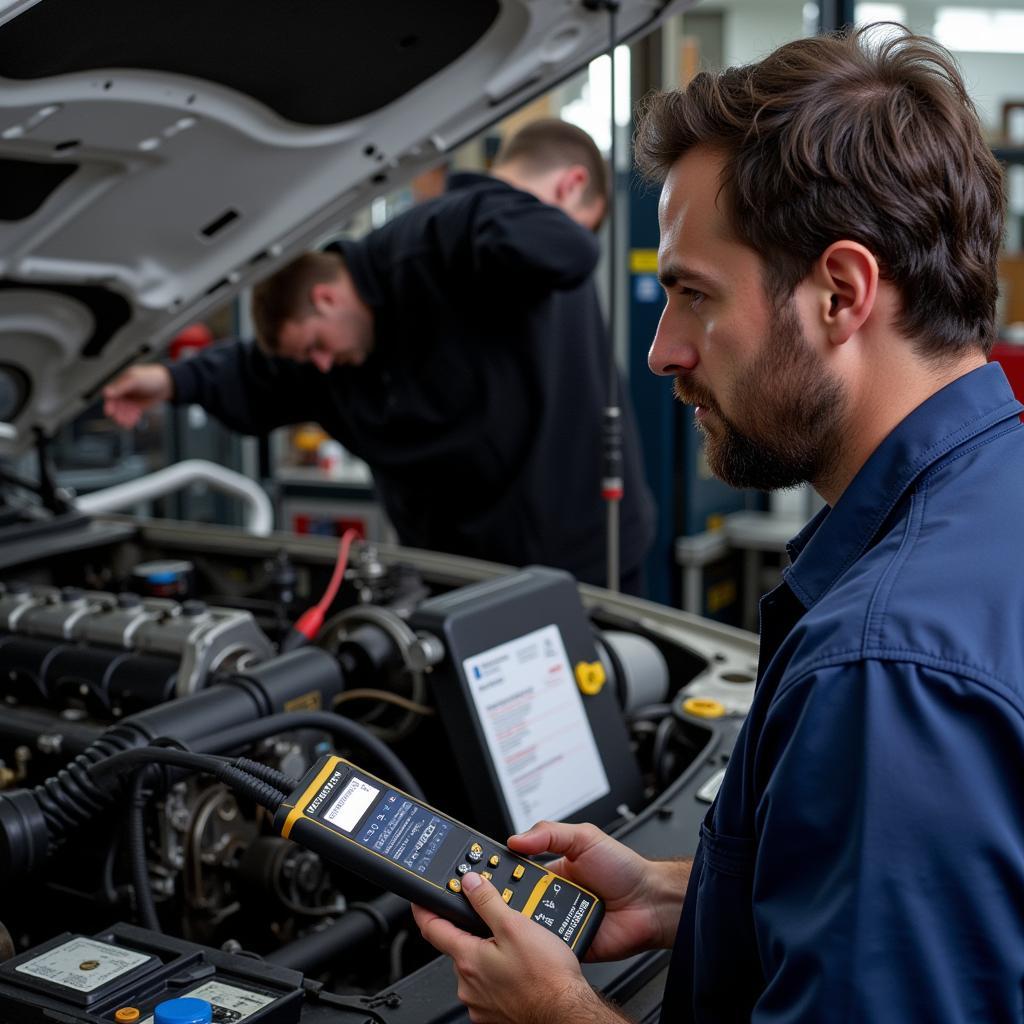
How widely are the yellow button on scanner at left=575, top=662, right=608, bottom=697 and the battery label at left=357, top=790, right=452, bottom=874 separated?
1.48 ft

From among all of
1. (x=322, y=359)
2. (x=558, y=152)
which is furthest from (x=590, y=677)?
(x=558, y=152)

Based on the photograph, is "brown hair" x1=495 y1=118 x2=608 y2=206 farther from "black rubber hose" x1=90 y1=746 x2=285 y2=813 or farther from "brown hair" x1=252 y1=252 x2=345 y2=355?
"black rubber hose" x1=90 y1=746 x2=285 y2=813

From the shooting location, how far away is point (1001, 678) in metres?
0.66

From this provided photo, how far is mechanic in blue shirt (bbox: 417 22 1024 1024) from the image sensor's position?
25.4 inches

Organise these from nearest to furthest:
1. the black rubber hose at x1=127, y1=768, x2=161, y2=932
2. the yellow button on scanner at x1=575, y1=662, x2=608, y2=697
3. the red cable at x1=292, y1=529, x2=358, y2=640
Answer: the black rubber hose at x1=127, y1=768, x2=161, y2=932, the yellow button on scanner at x1=575, y1=662, x2=608, y2=697, the red cable at x1=292, y1=529, x2=358, y2=640

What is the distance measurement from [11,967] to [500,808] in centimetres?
51

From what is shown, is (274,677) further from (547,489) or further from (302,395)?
(302,395)

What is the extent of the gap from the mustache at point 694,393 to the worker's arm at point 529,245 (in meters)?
1.31

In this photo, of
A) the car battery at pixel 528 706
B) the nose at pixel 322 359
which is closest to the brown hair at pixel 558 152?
the nose at pixel 322 359

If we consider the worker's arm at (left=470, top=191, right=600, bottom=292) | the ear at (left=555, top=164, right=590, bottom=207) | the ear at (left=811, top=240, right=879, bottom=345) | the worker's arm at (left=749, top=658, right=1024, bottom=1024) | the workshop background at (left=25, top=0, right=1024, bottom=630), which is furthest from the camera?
the workshop background at (left=25, top=0, right=1024, bottom=630)

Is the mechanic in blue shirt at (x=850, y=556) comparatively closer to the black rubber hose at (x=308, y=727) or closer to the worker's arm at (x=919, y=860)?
the worker's arm at (x=919, y=860)

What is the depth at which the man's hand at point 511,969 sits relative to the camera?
84cm

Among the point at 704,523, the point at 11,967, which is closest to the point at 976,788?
the point at 11,967

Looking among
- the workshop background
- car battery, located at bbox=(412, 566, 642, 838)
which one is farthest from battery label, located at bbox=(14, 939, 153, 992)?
the workshop background
